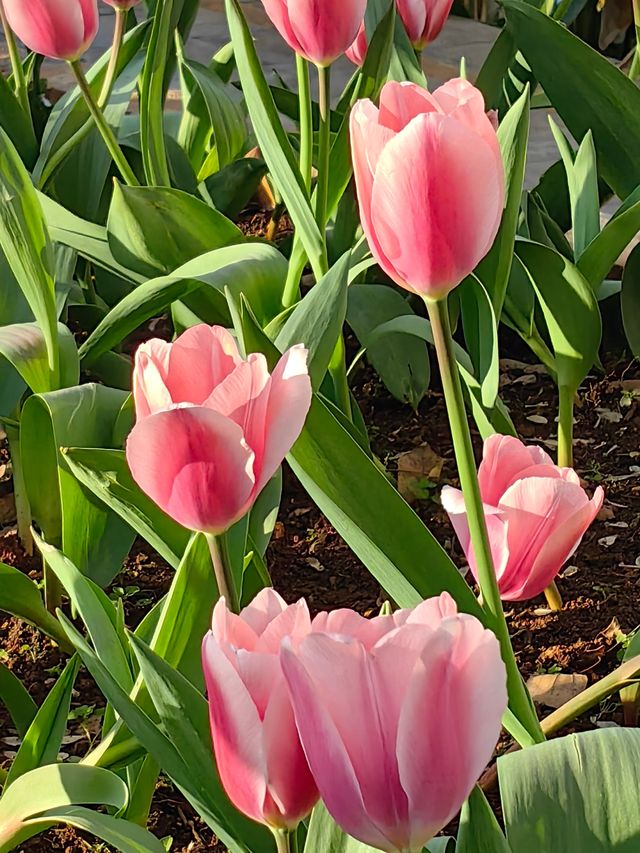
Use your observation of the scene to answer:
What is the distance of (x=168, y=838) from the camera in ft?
3.03

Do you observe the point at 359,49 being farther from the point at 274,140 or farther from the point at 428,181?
the point at 428,181

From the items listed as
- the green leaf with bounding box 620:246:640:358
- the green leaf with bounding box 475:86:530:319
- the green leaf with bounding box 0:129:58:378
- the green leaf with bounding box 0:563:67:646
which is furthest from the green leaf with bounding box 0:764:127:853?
the green leaf with bounding box 620:246:640:358

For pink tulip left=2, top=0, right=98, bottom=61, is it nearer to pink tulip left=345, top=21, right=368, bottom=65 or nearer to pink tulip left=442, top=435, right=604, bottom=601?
pink tulip left=345, top=21, right=368, bottom=65

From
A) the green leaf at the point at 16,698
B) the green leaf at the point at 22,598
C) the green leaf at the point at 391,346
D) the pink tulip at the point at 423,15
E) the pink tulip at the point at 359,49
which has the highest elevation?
the pink tulip at the point at 423,15

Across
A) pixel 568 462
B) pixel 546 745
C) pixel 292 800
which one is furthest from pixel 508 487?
pixel 568 462

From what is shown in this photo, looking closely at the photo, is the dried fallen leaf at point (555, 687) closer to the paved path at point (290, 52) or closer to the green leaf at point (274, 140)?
the green leaf at point (274, 140)

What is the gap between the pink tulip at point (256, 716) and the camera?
1.34ft

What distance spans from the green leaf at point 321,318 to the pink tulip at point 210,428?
26cm

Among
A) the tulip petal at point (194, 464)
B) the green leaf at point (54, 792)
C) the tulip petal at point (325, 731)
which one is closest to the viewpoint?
the tulip petal at point (325, 731)

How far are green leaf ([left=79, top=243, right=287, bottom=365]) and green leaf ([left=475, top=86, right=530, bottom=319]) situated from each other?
218 mm

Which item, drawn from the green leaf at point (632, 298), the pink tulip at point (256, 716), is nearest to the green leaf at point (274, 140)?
the green leaf at point (632, 298)

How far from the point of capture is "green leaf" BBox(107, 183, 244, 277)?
122 cm

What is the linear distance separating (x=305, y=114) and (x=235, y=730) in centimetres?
80

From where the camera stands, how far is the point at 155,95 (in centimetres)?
133
